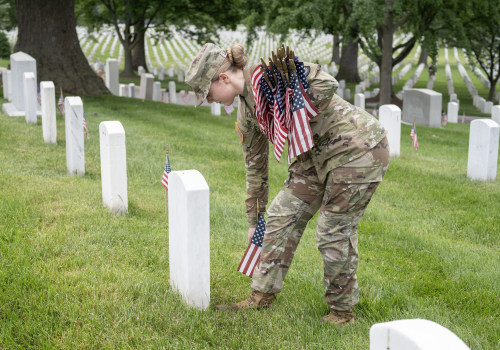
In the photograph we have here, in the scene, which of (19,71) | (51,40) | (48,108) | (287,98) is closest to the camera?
(287,98)

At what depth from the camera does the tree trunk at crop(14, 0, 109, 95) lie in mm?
15766

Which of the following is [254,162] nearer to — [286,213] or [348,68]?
[286,213]

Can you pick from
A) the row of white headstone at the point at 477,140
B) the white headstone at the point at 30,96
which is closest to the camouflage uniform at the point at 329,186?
the row of white headstone at the point at 477,140

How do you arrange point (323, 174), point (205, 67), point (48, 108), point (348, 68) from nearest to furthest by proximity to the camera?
point (205, 67) < point (323, 174) < point (48, 108) < point (348, 68)

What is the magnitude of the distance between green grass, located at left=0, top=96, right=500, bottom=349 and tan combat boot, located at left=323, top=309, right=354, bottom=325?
0.21 ft

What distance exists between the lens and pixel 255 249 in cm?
363

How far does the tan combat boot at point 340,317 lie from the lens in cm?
339

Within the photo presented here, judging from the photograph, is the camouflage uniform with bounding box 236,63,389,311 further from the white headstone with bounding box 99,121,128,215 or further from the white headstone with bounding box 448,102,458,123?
the white headstone with bounding box 448,102,458,123

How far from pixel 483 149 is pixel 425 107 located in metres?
9.32

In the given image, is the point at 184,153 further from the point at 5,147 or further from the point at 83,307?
the point at 83,307

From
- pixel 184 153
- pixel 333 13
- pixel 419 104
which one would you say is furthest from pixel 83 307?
pixel 333 13

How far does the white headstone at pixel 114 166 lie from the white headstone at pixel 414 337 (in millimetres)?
4073

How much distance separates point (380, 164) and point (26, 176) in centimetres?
473

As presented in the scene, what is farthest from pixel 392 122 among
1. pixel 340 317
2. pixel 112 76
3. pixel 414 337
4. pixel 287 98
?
pixel 112 76
